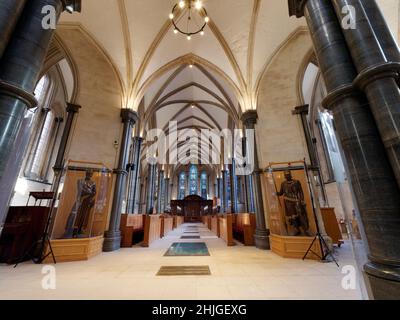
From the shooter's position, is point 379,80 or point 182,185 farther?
point 182,185

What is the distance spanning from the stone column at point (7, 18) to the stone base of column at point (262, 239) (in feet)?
24.8

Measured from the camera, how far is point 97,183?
5.85 metres

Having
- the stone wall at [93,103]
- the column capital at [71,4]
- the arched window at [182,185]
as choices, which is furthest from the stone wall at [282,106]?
the arched window at [182,185]

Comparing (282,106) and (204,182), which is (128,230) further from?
(204,182)

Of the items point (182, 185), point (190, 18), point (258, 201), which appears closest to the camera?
point (258, 201)

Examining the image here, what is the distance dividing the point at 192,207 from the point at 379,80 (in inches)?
1039

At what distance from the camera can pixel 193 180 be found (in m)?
31.7

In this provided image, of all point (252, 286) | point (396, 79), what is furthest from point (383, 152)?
point (252, 286)

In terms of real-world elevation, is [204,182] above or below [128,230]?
above

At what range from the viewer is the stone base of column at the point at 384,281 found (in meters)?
1.34

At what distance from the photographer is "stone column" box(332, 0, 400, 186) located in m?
1.55

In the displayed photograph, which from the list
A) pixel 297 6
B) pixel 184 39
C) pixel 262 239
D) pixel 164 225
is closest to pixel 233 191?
pixel 164 225

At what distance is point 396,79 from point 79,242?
690 centimetres

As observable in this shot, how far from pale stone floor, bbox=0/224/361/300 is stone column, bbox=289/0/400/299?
157cm
